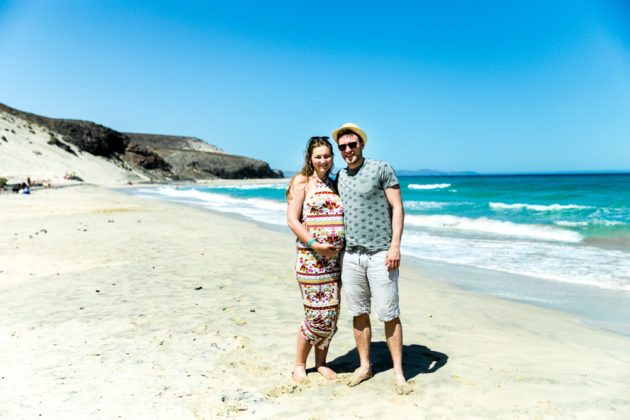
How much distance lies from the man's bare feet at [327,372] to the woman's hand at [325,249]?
1008 mm

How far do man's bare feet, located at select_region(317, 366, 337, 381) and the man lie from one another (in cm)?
51

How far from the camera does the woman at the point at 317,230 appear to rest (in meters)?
3.36

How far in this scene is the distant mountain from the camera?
53228mm

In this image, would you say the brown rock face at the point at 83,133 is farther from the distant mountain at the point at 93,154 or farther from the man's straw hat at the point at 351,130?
the man's straw hat at the point at 351,130

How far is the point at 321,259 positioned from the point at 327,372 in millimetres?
958

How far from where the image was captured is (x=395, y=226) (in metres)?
3.29

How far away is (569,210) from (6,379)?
2631 centimetres

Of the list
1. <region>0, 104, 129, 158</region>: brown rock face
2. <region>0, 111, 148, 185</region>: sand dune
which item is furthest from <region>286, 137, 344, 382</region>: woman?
<region>0, 104, 129, 158</region>: brown rock face

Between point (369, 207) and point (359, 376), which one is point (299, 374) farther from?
point (369, 207)

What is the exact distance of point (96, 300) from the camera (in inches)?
227

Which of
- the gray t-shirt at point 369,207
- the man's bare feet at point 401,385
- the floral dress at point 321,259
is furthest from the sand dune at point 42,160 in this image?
the man's bare feet at point 401,385

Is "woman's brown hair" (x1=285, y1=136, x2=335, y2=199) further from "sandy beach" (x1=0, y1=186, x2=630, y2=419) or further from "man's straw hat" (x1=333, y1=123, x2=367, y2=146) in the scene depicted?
"sandy beach" (x1=0, y1=186, x2=630, y2=419)

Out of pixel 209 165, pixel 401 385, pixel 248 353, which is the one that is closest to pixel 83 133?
pixel 209 165

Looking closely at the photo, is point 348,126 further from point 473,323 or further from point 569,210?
point 569,210
